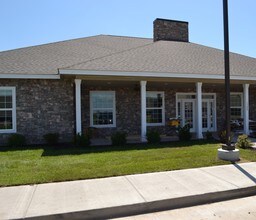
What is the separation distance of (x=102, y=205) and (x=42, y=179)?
7.06 ft

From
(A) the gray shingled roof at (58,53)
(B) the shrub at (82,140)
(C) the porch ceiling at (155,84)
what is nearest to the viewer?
(B) the shrub at (82,140)

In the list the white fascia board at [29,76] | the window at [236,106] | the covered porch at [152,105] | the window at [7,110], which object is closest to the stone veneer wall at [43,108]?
the window at [7,110]

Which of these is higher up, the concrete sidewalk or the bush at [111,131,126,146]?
the bush at [111,131,126,146]

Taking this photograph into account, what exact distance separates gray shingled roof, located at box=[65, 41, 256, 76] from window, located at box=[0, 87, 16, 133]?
12.0 feet

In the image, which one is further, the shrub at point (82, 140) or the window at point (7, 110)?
the window at point (7, 110)

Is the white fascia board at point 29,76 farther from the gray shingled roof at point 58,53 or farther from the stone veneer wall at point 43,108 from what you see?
the stone veneer wall at point 43,108

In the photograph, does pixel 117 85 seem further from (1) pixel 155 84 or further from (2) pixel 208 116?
(2) pixel 208 116

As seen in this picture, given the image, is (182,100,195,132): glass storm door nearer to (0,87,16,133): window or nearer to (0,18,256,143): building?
(0,18,256,143): building

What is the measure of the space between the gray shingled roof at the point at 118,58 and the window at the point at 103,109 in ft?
7.13

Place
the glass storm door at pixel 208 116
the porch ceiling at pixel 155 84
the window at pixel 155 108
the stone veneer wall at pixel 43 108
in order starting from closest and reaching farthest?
the stone veneer wall at pixel 43 108 < the porch ceiling at pixel 155 84 < the window at pixel 155 108 < the glass storm door at pixel 208 116

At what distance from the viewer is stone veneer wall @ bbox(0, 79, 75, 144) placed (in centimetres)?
1194

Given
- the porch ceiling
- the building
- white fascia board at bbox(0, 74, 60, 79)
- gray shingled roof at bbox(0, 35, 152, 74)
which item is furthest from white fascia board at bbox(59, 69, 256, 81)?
gray shingled roof at bbox(0, 35, 152, 74)

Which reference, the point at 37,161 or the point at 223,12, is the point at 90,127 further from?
the point at 223,12

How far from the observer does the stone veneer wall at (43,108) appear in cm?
1194
